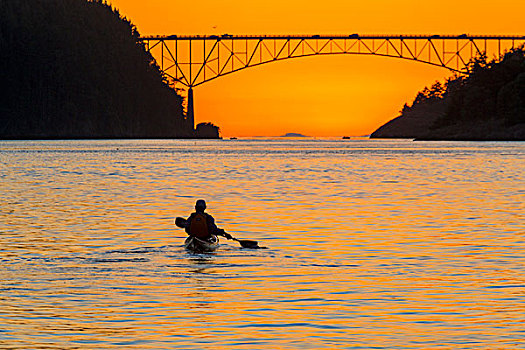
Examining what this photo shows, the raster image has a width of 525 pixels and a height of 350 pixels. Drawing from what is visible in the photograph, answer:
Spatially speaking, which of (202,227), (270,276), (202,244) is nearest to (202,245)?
(202,244)

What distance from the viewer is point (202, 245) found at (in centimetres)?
2361

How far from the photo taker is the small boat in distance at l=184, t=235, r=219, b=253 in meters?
23.6

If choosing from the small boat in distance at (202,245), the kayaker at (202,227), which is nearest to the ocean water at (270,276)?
the small boat in distance at (202,245)

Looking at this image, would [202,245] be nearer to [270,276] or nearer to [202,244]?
[202,244]

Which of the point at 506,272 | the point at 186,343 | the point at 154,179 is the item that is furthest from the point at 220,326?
the point at 154,179

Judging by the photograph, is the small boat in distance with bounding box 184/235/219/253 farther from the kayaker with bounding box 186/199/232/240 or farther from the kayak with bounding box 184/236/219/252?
the kayaker with bounding box 186/199/232/240

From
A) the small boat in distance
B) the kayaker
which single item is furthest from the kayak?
the kayaker

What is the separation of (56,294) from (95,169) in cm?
6253

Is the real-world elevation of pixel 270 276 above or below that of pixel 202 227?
below

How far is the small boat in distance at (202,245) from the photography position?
23.6 meters

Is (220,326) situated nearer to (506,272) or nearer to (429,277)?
(429,277)

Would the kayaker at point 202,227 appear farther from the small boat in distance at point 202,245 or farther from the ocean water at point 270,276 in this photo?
the ocean water at point 270,276

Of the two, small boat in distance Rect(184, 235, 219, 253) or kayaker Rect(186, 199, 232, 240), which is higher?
kayaker Rect(186, 199, 232, 240)

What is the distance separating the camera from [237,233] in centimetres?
2936
